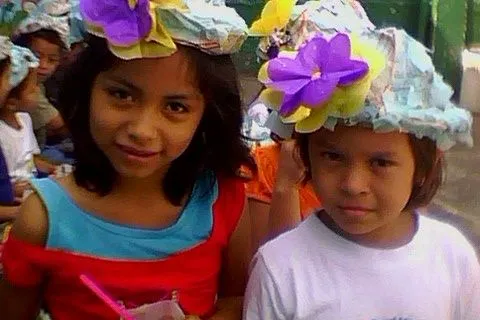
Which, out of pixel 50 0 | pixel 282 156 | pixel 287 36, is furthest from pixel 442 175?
pixel 50 0

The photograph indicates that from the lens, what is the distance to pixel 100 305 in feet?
7.11

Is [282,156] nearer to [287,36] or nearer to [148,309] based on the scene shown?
[287,36]

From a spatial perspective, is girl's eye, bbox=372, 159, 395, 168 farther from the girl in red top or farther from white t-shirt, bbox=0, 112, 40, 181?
white t-shirt, bbox=0, 112, 40, 181

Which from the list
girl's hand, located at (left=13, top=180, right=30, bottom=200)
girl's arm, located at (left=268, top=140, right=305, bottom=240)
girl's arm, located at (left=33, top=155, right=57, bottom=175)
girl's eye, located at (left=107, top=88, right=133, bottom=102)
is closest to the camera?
girl's eye, located at (left=107, top=88, right=133, bottom=102)

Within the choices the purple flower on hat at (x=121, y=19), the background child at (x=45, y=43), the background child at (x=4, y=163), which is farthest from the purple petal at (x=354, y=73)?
the background child at (x=45, y=43)

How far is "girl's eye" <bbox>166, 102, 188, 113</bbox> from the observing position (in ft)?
6.79

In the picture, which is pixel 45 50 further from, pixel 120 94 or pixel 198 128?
pixel 120 94

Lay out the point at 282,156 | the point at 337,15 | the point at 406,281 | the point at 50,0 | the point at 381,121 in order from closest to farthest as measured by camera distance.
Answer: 1. the point at 381,121
2. the point at 406,281
3. the point at 282,156
4. the point at 337,15
5. the point at 50,0

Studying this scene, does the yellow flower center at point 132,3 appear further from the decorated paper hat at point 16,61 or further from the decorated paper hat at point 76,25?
the decorated paper hat at point 16,61

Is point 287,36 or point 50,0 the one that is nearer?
point 287,36

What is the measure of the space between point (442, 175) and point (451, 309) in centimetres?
30

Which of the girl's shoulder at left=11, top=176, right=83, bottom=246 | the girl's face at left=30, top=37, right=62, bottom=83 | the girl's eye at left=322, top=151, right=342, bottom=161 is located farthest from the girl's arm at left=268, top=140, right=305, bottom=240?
the girl's face at left=30, top=37, right=62, bottom=83

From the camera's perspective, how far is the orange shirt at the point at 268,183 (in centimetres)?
259

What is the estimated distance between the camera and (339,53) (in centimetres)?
196
